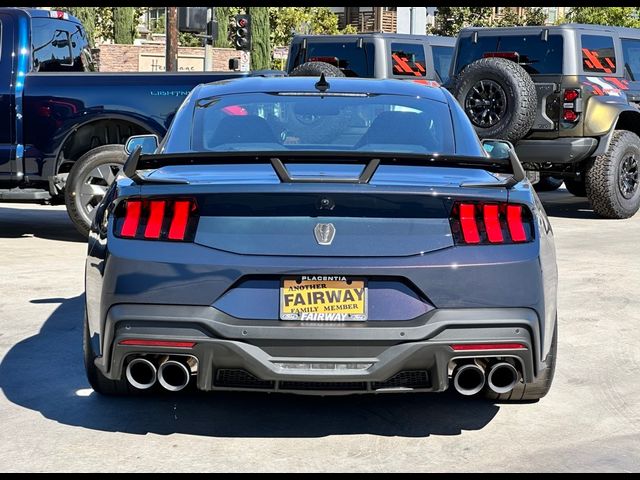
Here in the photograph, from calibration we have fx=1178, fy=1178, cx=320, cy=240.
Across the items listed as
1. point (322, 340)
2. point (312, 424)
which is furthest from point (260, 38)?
point (322, 340)

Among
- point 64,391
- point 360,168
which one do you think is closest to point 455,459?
point 360,168

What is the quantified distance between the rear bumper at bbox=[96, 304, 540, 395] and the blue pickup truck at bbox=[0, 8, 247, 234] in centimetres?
618

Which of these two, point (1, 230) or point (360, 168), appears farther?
point (1, 230)

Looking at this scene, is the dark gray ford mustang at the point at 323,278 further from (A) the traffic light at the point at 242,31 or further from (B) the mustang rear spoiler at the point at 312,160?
(A) the traffic light at the point at 242,31

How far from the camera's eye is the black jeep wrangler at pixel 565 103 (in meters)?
12.9

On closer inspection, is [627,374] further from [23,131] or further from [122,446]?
[23,131]

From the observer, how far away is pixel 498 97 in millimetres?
12898

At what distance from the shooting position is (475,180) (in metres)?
4.57

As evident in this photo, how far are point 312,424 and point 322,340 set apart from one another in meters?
0.80

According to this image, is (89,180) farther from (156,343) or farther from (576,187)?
(576,187)

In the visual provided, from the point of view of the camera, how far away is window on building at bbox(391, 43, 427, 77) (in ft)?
56.8

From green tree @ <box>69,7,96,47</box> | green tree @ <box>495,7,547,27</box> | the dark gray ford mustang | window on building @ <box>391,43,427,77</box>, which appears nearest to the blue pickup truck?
the dark gray ford mustang

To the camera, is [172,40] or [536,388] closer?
[536,388]

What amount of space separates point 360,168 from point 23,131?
6.55 metres
